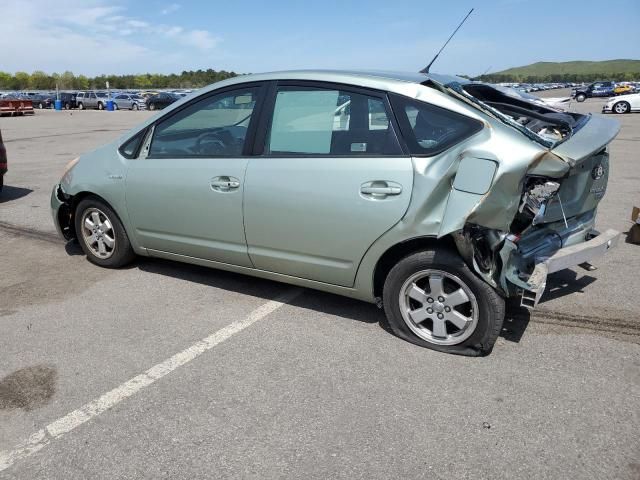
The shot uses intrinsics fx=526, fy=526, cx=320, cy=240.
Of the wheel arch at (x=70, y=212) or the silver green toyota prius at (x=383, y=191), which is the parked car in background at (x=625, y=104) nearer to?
the silver green toyota prius at (x=383, y=191)

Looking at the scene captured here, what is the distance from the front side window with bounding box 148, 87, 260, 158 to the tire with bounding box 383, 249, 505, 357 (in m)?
1.54

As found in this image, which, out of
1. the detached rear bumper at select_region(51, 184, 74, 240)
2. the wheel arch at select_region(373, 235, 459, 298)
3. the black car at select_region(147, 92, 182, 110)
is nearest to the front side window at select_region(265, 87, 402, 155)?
the wheel arch at select_region(373, 235, 459, 298)

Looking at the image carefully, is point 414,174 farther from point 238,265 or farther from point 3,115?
point 3,115

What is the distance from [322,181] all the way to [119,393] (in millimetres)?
1770

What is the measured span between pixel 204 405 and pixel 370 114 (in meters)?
2.05

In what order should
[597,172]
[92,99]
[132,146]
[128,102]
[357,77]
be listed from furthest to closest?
1. [92,99]
2. [128,102]
3. [132,146]
4. [597,172]
5. [357,77]

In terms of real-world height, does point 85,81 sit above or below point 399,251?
above

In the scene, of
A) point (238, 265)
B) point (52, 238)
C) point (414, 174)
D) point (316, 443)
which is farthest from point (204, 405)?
point (52, 238)

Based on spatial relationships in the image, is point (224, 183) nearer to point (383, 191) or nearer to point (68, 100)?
point (383, 191)

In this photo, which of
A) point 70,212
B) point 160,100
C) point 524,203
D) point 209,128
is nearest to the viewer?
point 524,203

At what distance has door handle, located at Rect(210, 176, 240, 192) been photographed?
3811 millimetres

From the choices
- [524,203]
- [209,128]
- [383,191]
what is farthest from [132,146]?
[524,203]

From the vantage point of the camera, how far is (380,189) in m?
3.27

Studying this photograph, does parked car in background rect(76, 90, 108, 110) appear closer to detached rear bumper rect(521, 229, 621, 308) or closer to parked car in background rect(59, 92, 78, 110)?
parked car in background rect(59, 92, 78, 110)
